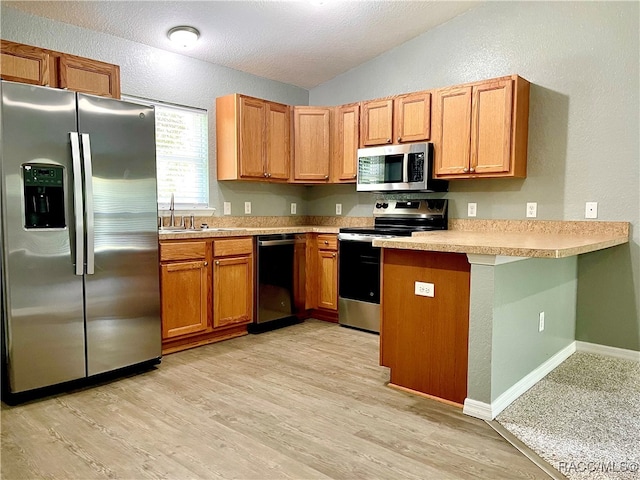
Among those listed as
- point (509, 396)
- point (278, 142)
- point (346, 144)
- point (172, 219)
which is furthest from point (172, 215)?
point (509, 396)

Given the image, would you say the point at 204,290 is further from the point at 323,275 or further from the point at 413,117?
the point at 413,117

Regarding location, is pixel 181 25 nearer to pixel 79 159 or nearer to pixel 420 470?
pixel 79 159

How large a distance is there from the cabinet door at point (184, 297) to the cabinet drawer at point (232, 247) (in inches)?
6.6

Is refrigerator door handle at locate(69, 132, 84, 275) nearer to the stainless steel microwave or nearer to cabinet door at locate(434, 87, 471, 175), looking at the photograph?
the stainless steel microwave

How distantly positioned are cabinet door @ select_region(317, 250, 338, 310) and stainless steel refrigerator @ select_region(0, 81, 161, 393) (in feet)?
5.87

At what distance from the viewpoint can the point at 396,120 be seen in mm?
4180

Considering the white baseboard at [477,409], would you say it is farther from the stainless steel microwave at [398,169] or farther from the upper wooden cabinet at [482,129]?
the stainless steel microwave at [398,169]

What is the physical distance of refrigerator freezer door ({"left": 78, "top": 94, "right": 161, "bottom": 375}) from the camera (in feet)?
8.97

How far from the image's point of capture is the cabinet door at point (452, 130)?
3723 millimetres

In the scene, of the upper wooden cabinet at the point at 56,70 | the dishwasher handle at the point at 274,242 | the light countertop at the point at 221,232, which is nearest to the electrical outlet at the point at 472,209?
the light countertop at the point at 221,232

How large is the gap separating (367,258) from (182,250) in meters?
1.63

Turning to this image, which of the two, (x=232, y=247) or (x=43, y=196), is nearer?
(x=43, y=196)

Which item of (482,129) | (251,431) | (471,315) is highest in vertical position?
(482,129)

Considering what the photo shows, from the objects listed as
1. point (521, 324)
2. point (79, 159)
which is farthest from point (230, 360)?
point (521, 324)
